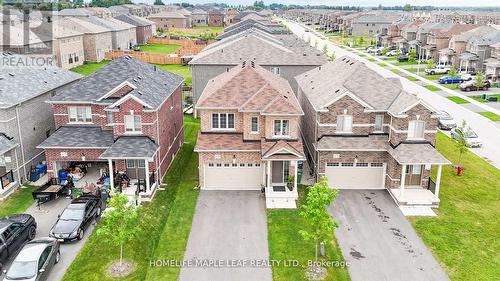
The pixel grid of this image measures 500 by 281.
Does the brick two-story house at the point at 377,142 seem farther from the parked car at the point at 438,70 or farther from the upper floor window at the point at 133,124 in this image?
the parked car at the point at 438,70

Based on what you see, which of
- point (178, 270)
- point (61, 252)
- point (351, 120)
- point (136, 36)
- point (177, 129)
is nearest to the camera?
point (178, 270)

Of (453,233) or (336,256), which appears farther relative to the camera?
(453,233)

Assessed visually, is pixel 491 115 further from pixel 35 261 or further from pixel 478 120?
pixel 35 261

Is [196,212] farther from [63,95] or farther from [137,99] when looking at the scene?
[63,95]

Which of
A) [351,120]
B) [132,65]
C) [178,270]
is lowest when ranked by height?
[178,270]

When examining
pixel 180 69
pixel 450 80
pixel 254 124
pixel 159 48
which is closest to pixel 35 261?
pixel 254 124

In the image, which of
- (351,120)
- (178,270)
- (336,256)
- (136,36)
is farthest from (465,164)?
(136,36)
